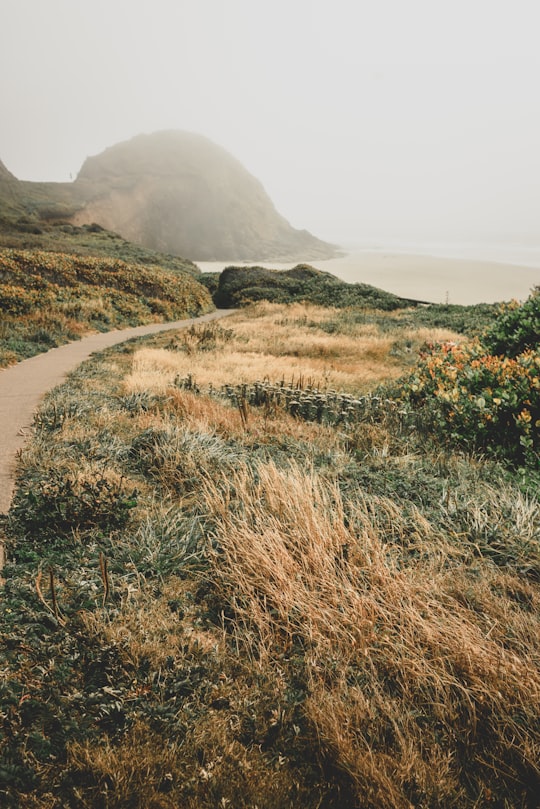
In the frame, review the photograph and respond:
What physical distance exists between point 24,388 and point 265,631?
7.55 meters

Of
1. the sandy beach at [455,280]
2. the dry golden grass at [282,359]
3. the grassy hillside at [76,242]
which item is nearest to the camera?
the dry golden grass at [282,359]

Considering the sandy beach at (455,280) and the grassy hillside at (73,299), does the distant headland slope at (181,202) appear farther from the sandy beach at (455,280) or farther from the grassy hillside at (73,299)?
the grassy hillside at (73,299)

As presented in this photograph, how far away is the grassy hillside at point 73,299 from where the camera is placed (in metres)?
14.1

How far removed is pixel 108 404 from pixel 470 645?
6.41 metres

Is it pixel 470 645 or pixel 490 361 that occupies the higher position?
pixel 490 361

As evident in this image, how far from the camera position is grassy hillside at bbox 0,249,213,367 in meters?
14.1

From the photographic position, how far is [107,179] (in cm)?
12175

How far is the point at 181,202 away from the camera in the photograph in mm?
124000

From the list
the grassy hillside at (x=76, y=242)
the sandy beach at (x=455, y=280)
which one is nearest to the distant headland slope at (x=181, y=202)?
the sandy beach at (x=455, y=280)

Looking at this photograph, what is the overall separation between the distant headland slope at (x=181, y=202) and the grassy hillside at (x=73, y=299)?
262 feet

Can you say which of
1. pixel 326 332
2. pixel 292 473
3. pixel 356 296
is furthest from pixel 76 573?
pixel 356 296

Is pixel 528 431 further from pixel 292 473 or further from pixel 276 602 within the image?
pixel 276 602

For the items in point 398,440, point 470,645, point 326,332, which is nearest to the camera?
point 470,645

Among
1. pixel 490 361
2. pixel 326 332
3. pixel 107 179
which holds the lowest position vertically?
pixel 326 332
